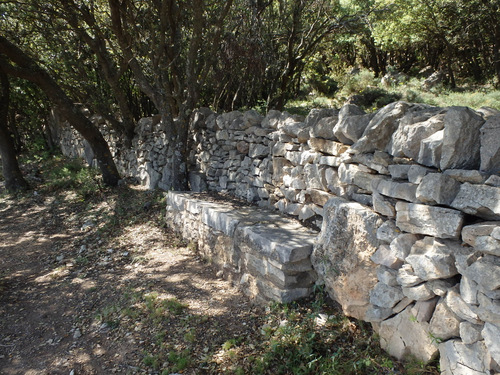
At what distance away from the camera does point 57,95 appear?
7.45 meters

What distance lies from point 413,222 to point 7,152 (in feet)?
30.7

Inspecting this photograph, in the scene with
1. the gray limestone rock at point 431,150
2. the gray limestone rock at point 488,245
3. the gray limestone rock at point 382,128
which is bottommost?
the gray limestone rock at point 488,245

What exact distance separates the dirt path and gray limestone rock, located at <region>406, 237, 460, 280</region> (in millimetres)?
1695

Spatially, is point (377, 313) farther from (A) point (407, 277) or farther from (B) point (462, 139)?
(B) point (462, 139)

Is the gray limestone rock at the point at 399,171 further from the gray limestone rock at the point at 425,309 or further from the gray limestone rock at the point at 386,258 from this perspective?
the gray limestone rock at the point at 425,309

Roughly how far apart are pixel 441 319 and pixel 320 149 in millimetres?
1995

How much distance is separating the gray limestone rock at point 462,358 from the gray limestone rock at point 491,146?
1053mm

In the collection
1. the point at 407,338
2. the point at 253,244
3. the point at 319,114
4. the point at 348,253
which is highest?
the point at 319,114

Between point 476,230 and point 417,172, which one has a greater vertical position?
point 417,172

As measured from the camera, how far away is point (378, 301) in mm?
2840

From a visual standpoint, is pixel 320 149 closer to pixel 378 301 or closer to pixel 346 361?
pixel 378 301

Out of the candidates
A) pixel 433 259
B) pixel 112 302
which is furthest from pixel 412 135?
pixel 112 302

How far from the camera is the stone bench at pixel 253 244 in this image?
351 cm

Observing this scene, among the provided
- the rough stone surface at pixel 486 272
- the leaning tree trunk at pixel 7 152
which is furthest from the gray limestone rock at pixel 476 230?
the leaning tree trunk at pixel 7 152
